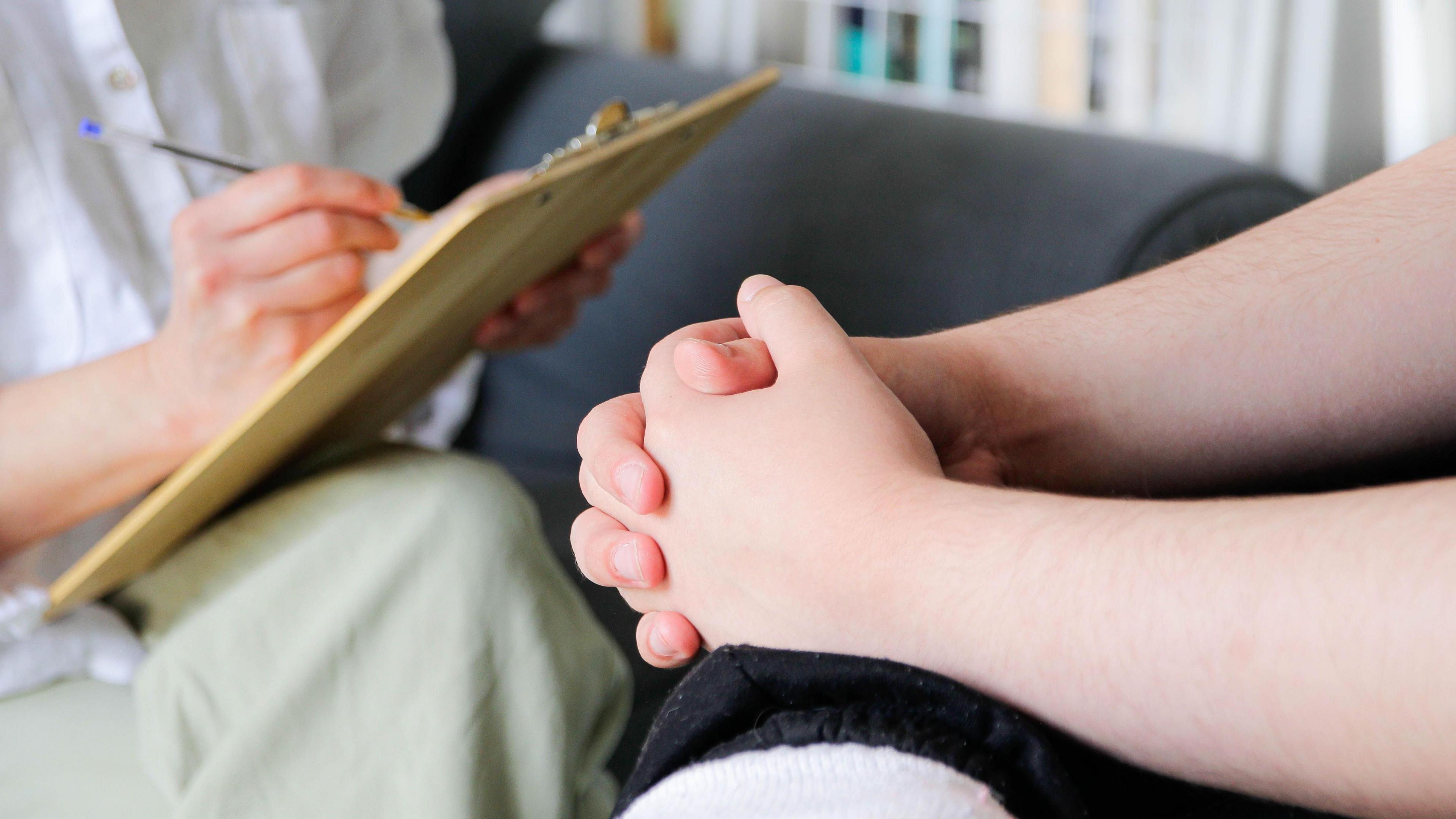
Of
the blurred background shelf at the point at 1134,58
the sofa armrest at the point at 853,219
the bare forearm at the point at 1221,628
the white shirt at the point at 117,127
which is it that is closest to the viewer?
the bare forearm at the point at 1221,628

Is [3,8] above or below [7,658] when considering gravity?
above

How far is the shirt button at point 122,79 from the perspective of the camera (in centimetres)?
78

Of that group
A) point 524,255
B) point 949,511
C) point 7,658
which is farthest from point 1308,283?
point 7,658

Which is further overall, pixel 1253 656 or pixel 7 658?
pixel 7 658

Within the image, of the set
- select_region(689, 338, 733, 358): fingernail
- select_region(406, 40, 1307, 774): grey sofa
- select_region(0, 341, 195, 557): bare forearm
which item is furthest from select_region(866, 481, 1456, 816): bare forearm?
select_region(0, 341, 195, 557): bare forearm

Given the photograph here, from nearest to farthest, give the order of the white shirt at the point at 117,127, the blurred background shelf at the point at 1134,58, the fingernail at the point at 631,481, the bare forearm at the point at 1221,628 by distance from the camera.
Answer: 1. the bare forearm at the point at 1221,628
2. the fingernail at the point at 631,481
3. the white shirt at the point at 117,127
4. the blurred background shelf at the point at 1134,58

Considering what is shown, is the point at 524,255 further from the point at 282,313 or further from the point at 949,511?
the point at 949,511

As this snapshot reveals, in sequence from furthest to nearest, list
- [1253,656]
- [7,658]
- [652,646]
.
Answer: [7,658]
[652,646]
[1253,656]

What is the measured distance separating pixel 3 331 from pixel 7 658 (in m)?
0.23

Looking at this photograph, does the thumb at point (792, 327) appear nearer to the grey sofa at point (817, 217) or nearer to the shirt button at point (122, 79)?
the grey sofa at point (817, 217)

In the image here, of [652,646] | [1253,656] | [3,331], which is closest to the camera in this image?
[1253,656]

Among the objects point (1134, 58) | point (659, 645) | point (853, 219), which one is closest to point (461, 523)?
point (659, 645)

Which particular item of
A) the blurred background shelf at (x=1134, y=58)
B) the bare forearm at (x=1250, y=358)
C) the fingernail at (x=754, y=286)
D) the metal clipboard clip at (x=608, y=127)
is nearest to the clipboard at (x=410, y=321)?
the metal clipboard clip at (x=608, y=127)

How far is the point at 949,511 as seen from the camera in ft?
1.25
